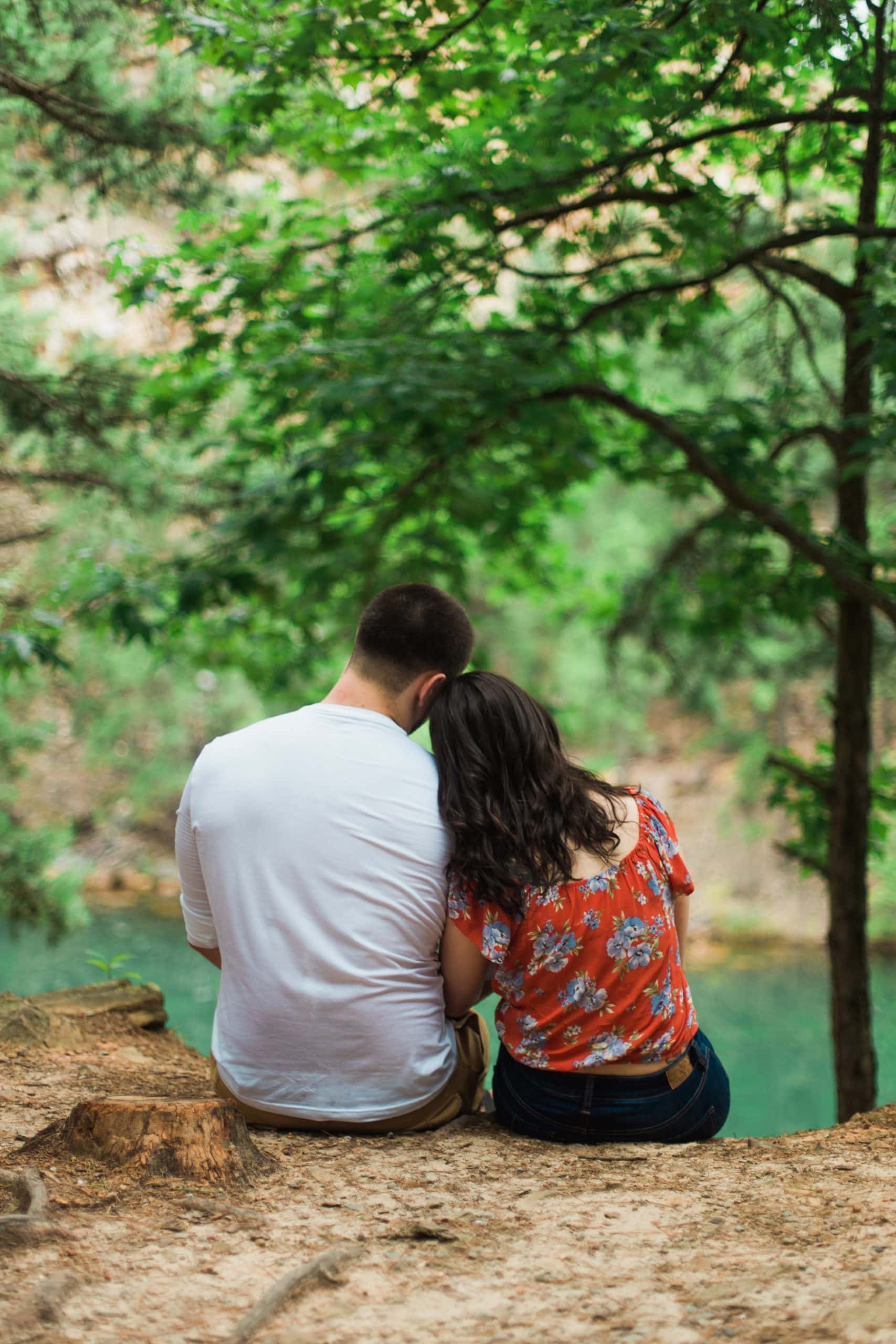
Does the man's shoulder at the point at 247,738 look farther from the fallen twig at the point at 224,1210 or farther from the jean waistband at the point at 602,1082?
the jean waistband at the point at 602,1082

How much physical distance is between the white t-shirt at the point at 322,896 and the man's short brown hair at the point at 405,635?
14 centimetres

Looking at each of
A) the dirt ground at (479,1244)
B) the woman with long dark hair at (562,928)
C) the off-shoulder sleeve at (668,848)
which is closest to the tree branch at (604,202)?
the woman with long dark hair at (562,928)

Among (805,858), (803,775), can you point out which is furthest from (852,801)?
(805,858)

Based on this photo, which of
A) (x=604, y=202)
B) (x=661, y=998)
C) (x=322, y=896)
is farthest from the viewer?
(x=604, y=202)

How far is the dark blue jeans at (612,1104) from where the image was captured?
2.27 metres

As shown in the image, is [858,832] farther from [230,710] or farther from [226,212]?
[230,710]

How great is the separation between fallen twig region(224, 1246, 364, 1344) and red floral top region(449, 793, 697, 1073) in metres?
0.70

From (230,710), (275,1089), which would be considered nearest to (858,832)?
(275,1089)

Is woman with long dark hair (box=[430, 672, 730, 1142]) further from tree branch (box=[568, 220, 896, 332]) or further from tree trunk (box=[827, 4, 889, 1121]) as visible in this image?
tree trunk (box=[827, 4, 889, 1121])

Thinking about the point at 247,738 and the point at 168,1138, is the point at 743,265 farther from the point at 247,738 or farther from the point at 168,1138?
the point at 168,1138

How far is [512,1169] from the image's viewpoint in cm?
210

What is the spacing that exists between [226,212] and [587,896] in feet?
12.2

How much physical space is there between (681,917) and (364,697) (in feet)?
3.02

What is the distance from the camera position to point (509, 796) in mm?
2211
